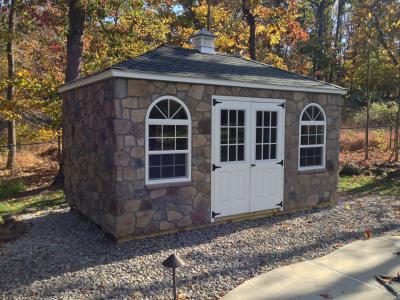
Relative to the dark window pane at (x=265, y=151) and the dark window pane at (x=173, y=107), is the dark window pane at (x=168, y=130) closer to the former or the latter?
the dark window pane at (x=173, y=107)

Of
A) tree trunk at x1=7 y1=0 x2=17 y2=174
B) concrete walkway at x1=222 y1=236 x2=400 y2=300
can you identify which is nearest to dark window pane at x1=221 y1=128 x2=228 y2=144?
concrete walkway at x1=222 y1=236 x2=400 y2=300

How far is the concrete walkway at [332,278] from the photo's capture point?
424 centimetres

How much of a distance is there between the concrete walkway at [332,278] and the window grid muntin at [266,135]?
2372 mm

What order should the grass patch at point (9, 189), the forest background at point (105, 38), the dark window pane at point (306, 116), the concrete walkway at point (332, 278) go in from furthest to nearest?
1. the forest background at point (105, 38)
2. the grass patch at point (9, 189)
3. the dark window pane at point (306, 116)
4. the concrete walkway at point (332, 278)

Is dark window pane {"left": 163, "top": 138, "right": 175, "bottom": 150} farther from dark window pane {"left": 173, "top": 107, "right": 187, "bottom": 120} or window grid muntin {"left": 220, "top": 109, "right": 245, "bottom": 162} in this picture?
window grid muntin {"left": 220, "top": 109, "right": 245, "bottom": 162}

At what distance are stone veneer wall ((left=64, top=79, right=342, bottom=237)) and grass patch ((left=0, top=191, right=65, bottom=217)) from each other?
4.71ft

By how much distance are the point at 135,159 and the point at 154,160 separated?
0.36m

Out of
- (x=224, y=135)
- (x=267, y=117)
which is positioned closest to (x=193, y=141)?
(x=224, y=135)

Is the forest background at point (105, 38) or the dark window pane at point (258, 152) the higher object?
the forest background at point (105, 38)

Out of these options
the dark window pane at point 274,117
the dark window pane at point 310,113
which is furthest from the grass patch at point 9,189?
the dark window pane at point 310,113

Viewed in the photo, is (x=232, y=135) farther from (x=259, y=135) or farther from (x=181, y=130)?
(x=181, y=130)

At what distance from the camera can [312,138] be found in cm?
815

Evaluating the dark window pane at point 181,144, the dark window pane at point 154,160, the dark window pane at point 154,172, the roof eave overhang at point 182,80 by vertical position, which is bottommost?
the dark window pane at point 154,172

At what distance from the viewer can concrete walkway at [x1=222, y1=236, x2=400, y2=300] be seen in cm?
424
